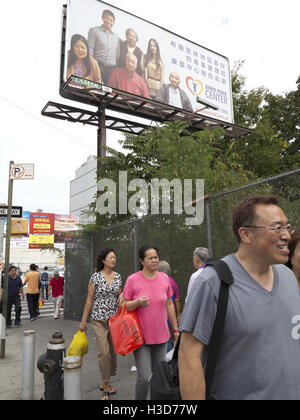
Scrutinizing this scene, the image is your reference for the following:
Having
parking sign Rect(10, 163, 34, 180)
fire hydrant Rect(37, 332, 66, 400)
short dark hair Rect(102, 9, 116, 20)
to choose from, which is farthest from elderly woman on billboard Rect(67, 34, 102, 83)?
fire hydrant Rect(37, 332, 66, 400)

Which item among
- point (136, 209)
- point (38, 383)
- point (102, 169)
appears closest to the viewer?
point (38, 383)

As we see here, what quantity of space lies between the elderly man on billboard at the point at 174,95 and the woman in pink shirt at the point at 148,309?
1392 centimetres

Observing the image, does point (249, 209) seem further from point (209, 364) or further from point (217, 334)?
point (209, 364)

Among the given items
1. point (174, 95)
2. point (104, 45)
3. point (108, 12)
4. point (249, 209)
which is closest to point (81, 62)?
point (104, 45)

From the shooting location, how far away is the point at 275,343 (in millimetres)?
1712

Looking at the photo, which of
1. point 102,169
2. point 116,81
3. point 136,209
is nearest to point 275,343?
point 136,209

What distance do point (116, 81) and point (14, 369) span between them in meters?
12.9

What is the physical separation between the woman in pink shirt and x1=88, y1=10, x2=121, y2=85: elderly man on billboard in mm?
12797

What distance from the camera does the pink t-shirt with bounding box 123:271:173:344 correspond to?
11.9 feet

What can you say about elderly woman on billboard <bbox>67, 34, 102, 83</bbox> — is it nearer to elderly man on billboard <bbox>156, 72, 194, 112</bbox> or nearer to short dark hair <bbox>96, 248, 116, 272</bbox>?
elderly man on billboard <bbox>156, 72, 194, 112</bbox>

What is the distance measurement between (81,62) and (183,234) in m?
11.2

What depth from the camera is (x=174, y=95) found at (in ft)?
55.9

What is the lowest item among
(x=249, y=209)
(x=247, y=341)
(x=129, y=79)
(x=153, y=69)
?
(x=247, y=341)
